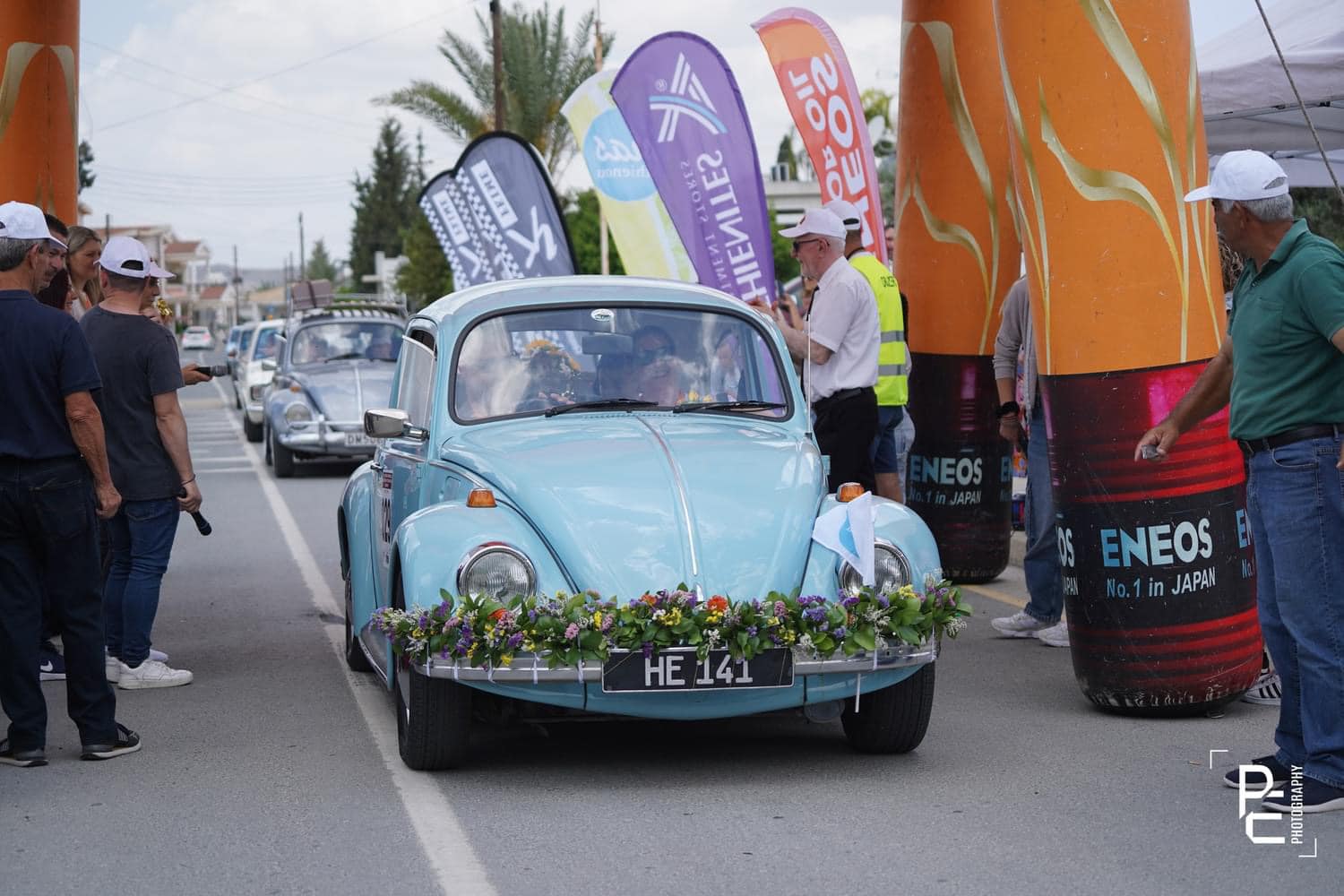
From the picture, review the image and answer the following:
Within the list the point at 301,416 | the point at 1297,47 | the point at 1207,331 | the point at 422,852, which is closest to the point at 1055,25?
the point at 1207,331

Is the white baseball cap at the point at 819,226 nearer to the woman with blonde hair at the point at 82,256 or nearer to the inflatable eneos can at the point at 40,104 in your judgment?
the woman with blonde hair at the point at 82,256

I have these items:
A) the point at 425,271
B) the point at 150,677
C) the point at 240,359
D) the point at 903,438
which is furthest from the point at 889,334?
the point at 425,271

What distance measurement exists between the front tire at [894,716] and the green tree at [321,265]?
171210 mm

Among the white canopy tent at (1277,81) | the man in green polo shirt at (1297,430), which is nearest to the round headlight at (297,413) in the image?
the white canopy tent at (1277,81)

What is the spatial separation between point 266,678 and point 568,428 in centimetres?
234

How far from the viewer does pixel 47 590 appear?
6.37 meters

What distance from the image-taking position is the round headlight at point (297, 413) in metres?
18.9

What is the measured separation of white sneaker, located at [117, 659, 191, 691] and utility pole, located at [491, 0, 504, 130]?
31.8 metres

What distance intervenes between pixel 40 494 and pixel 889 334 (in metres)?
5.10

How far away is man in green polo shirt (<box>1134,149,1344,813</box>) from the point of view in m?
5.40

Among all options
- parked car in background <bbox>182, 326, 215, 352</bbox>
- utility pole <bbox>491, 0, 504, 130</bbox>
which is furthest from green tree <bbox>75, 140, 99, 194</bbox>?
utility pole <bbox>491, 0, 504, 130</bbox>

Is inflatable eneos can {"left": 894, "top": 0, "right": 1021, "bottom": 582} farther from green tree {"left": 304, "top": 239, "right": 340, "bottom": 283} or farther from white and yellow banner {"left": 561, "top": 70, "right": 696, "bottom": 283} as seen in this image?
green tree {"left": 304, "top": 239, "right": 340, "bottom": 283}

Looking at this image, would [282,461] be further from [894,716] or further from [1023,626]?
[894,716]

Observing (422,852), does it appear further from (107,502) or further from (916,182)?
(916,182)
